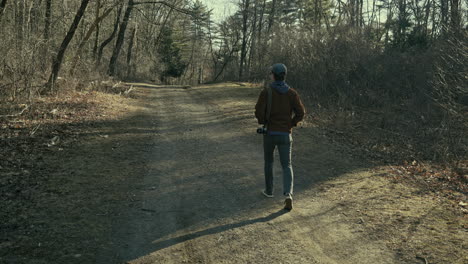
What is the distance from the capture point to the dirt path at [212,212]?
4.45m

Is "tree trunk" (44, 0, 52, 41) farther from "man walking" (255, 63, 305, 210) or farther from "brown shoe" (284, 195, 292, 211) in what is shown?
"brown shoe" (284, 195, 292, 211)

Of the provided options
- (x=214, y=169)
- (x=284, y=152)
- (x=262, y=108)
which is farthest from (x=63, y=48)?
(x=284, y=152)

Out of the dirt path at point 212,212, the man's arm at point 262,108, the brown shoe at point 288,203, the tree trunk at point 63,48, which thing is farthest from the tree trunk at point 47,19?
the brown shoe at point 288,203

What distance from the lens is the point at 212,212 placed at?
5.62 meters

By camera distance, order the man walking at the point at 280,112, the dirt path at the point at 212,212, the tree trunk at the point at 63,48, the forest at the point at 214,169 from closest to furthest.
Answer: the dirt path at the point at 212,212, the forest at the point at 214,169, the man walking at the point at 280,112, the tree trunk at the point at 63,48

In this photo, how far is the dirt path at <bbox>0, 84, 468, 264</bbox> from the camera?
4.45 meters

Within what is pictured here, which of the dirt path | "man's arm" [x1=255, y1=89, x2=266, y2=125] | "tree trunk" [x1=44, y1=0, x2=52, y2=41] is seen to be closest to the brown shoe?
the dirt path

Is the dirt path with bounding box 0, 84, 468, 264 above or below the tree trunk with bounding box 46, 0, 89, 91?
below

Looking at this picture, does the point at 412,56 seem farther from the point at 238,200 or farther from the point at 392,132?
the point at 238,200

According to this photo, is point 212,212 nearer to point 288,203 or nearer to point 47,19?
point 288,203

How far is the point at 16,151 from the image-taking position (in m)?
8.19

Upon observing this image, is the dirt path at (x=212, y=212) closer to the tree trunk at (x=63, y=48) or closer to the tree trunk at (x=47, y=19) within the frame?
the tree trunk at (x=63, y=48)

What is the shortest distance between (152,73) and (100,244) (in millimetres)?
42755

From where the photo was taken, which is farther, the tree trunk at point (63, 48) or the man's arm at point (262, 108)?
the tree trunk at point (63, 48)
